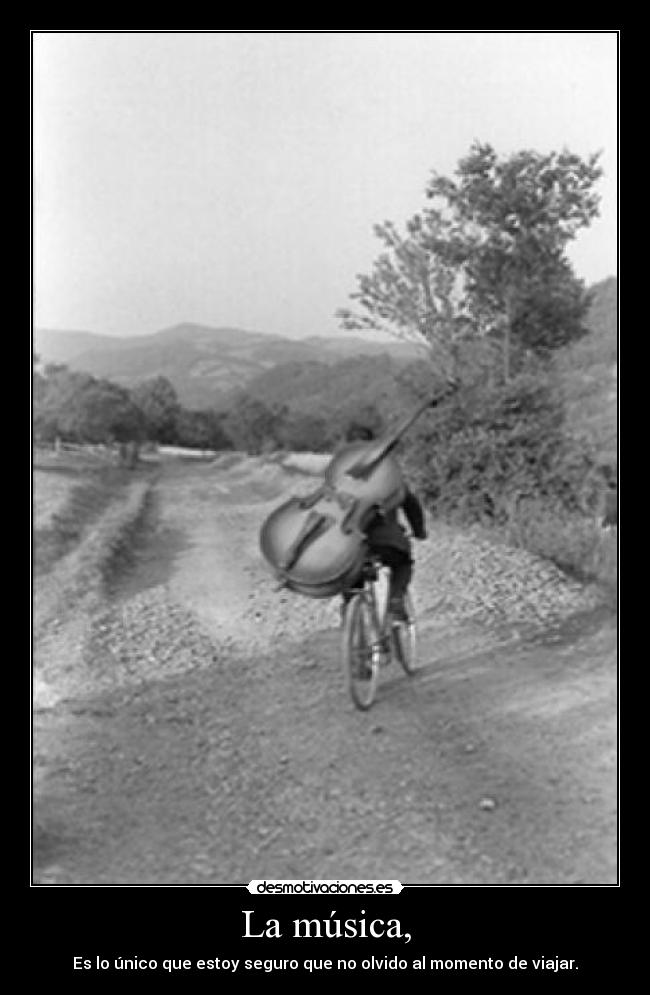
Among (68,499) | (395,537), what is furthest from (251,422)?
(395,537)

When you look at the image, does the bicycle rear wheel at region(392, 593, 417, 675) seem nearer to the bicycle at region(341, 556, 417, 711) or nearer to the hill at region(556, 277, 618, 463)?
the bicycle at region(341, 556, 417, 711)

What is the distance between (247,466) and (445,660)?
61.8 feet

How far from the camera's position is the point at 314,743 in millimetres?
4617

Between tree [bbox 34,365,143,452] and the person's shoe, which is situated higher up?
tree [bbox 34,365,143,452]

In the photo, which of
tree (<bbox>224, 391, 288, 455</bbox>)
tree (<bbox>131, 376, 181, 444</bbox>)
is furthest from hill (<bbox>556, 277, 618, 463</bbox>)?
tree (<bbox>131, 376, 181, 444</bbox>)

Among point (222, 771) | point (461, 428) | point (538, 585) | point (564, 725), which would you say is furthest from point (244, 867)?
point (461, 428)

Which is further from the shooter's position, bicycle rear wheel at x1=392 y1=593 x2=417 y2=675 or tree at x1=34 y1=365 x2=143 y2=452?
tree at x1=34 y1=365 x2=143 y2=452

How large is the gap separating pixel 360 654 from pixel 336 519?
907 mm

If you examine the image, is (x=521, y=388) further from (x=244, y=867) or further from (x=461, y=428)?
(x=244, y=867)

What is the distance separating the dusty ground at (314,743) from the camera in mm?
3430

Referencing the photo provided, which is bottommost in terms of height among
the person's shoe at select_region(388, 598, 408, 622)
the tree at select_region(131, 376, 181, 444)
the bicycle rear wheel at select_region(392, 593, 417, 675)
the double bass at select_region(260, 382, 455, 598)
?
the bicycle rear wheel at select_region(392, 593, 417, 675)

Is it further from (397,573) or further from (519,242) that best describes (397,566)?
(519,242)

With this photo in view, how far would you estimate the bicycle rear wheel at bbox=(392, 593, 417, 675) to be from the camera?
553cm

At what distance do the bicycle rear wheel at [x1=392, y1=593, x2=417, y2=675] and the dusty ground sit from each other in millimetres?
129
